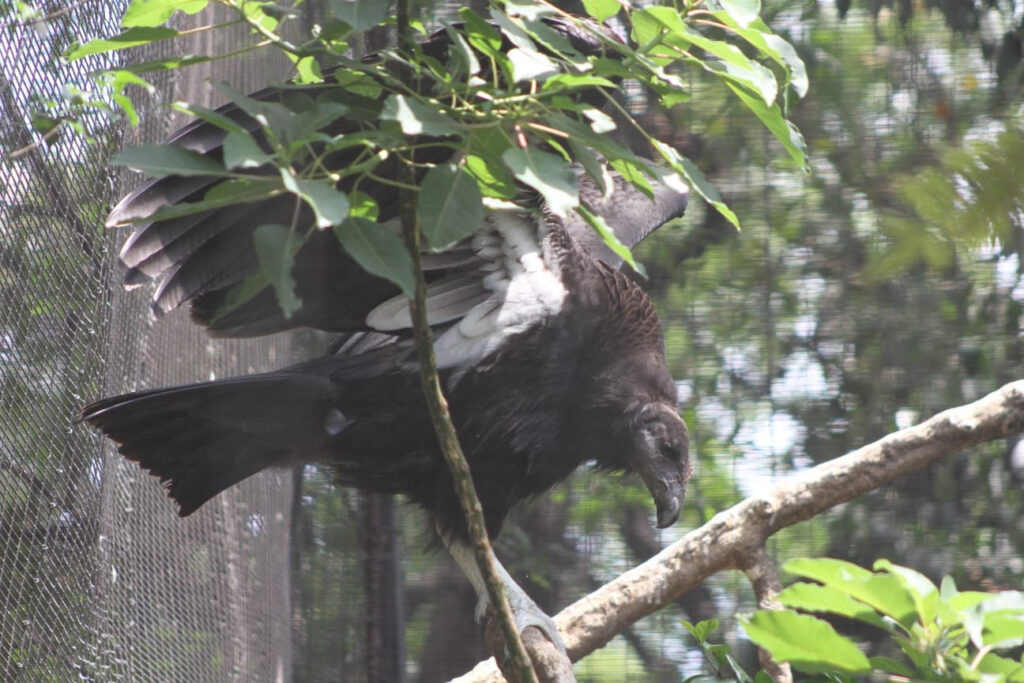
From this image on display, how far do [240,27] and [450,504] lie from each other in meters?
1.01

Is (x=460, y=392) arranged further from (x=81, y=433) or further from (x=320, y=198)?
(x=320, y=198)

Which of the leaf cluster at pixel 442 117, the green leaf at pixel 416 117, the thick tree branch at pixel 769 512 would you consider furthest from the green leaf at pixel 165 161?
the thick tree branch at pixel 769 512

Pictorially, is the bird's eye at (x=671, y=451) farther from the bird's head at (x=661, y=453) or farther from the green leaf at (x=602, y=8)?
the green leaf at (x=602, y=8)

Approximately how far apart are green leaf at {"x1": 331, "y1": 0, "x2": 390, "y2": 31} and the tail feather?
104 centimetres

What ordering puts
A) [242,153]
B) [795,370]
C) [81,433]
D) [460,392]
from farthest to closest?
[795,370] < [460,392] < [81,433] < [242,153]

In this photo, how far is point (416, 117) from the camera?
811mm

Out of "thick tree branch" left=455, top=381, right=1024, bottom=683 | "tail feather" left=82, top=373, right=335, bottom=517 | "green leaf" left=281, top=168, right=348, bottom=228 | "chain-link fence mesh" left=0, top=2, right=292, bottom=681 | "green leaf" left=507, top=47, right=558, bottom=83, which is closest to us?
"green leaf" left=281, top=168, right=348, bottom=228

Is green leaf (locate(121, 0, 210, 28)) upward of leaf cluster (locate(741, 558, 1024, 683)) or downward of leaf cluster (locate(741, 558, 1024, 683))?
upward

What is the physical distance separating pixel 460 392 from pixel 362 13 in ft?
4.02

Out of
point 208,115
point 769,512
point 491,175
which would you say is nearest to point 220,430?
point 769,512

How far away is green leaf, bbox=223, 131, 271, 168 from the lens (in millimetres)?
718

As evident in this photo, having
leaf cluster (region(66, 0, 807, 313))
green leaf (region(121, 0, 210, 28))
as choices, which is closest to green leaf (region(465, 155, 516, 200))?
leaf cluster (region(66, 0, 807, 313))

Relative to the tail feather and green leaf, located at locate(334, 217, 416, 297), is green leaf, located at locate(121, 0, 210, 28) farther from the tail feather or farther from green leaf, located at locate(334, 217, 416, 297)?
the tail feather

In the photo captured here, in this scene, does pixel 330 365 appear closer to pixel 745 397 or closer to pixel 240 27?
pixel 240 27
